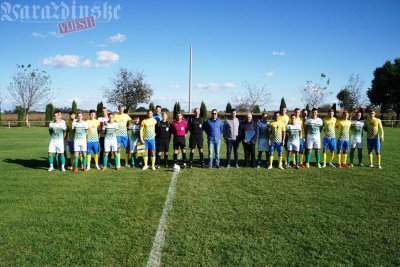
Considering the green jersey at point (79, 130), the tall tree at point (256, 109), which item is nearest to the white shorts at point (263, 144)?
the green jersey at point (79, 130)

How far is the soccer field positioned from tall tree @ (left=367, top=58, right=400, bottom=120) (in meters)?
46.1

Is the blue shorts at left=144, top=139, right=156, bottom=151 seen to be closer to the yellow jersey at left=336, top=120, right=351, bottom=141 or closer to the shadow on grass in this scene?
the shadow on grass

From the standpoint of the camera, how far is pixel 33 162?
11547mm

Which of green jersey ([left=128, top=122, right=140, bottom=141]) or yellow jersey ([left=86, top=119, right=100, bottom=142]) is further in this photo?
green jersey ([left=128, top=122, right=140, bottom=141])

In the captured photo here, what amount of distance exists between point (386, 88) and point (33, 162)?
51.9 m

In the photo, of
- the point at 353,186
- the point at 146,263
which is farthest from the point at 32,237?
the point at 353,186

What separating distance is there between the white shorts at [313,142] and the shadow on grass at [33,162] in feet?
30.0

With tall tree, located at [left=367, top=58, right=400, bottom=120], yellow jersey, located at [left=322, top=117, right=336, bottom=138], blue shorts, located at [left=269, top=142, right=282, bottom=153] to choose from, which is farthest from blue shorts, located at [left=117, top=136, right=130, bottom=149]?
tall tree, located at [left=367, top=58, right=400, bottom=120]

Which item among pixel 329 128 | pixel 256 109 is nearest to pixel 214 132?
pixel 329 128

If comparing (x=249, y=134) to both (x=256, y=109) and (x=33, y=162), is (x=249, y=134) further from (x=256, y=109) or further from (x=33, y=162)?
(x=256, y=109)

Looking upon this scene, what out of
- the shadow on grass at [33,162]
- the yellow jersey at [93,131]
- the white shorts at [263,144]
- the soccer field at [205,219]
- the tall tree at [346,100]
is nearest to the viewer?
the soccer field at [205,219]

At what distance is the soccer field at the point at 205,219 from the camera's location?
4.02 m

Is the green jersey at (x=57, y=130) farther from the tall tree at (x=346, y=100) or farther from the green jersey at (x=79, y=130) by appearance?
the tall tree at (x=346, y=100)

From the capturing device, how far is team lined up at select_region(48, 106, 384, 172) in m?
9.86
